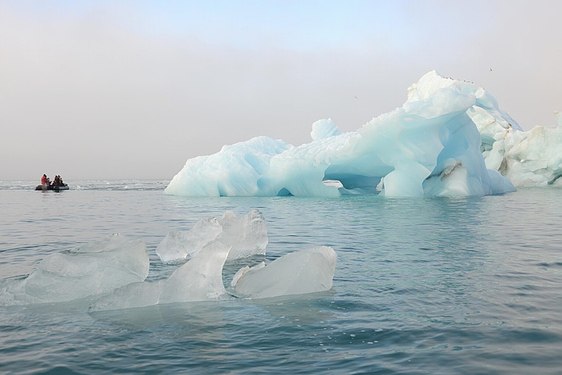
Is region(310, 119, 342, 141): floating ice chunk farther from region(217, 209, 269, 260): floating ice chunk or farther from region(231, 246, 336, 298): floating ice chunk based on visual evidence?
region(231, 246, 336, 298): floating ice chunk

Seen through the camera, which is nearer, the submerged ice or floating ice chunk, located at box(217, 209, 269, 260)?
the submerged ice

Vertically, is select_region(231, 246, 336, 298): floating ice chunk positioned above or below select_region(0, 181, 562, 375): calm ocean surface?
above

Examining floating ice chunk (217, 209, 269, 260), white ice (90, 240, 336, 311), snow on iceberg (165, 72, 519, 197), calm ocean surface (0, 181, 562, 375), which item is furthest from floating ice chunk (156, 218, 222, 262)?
snow on iceberg (165, 72, 519, 197)

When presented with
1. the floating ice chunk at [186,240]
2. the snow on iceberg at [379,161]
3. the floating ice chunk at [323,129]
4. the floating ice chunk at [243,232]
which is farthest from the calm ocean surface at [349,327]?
the floating ice chunk at [323,129]

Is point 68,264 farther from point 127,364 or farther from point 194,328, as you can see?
point 127,364

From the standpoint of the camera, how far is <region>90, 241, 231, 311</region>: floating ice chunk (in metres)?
4.63

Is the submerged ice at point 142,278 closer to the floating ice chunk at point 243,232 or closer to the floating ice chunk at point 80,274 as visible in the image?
the floating ice chunk at point 80,274

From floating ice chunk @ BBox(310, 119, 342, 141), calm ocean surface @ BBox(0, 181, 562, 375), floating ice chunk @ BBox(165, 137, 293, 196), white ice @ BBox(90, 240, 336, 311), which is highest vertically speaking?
floating ice chunk @ BBox(310, 119, 342, 141)

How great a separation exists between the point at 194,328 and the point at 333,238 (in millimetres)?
6374

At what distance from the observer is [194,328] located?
3.93 meters

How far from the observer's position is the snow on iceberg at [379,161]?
2153 cm

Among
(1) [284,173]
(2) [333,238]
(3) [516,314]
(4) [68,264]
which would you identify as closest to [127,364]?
(4) [68,264]

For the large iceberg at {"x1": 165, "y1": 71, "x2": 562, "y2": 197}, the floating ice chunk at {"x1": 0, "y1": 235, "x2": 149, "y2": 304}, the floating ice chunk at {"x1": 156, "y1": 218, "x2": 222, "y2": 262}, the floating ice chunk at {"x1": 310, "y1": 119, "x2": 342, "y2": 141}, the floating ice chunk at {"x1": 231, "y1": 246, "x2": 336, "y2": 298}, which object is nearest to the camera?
the floating ice chunk at {"x1": 0, "y1": 235, "x2": 149, "y2": 304}

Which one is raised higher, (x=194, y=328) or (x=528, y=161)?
(x=528, y=161)
